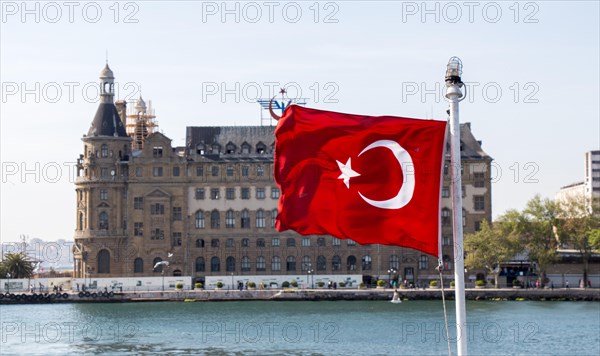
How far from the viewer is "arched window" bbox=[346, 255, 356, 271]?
143 metres

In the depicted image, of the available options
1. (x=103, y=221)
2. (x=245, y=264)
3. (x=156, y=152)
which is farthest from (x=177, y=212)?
(x=245, y=264)

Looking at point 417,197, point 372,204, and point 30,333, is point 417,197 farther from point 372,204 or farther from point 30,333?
point 30,333

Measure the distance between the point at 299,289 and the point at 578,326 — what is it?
1790 inches

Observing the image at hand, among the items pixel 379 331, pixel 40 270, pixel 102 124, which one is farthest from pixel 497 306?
pixel 40 270

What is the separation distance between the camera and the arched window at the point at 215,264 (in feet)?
470

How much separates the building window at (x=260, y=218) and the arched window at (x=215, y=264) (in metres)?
6.60

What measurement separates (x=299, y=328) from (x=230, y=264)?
5535 cm

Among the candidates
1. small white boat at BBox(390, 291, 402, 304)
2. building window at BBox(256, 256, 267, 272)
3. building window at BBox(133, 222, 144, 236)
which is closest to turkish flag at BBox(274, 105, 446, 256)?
small white boat at BBox(390, 291, 402, 304)

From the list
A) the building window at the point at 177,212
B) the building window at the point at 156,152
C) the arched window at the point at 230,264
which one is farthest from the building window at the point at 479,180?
the building window at the point at 156,152

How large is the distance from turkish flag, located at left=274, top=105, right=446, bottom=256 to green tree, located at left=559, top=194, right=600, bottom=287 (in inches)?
4509

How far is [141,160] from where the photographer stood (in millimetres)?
143000

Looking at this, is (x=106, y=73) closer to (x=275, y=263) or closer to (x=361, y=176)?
(x=275, y=263)

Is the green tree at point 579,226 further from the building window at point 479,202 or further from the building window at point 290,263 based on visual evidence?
the building window at point 290,263

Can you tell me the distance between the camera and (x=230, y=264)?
143m
